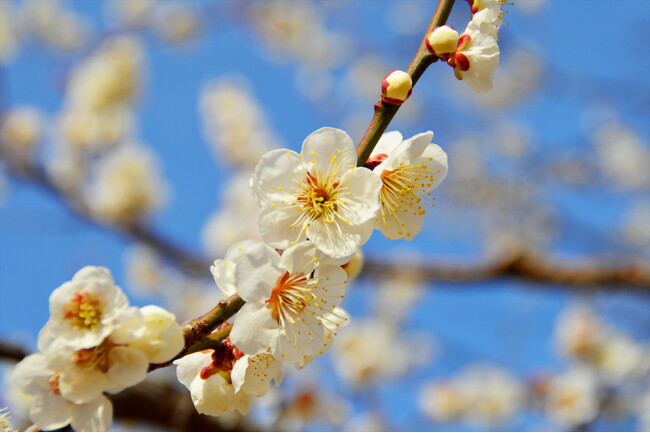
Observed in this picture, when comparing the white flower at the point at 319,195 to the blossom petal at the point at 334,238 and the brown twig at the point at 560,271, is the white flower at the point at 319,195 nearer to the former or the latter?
the blossom petal at the point at 334,238

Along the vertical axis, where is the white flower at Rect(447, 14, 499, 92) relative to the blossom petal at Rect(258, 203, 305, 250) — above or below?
above

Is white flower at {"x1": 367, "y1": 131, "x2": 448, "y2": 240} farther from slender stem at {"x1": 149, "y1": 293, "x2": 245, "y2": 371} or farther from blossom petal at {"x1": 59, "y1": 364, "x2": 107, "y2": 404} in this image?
blossom petal at {"x1": 59, "y1": 364, "x2": 107, "y2": 404}

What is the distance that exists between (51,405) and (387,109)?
69cm

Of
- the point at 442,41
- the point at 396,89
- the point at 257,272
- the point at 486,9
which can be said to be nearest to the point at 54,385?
the point at 257,272

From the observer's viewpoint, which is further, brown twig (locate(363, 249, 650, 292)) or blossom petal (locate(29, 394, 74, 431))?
brown twig (locate(363, 249, 650, 292))

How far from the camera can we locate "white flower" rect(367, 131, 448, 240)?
3.28 ft

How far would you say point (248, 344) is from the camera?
2.69 ft

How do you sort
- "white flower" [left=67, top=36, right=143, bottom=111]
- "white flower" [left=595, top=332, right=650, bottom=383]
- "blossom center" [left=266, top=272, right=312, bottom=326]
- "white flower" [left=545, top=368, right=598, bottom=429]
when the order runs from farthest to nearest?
"white flower" [left=67, top=36, right=143, bottom=111] → "white flower" [left=595, top=332, right=650, bottom=383] → "white flower" [left=545, top=368, right=598, bottom=429] → "blossom center" [left=266, top=272, right=312, bottom=326]

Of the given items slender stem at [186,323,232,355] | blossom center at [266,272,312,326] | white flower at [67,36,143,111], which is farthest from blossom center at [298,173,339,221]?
white flower at [67,36,143,111]

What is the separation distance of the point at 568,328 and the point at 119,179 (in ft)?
12.6

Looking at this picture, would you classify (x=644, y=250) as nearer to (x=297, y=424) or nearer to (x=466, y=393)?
(x=466, y=393)

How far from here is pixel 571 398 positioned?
11.4ft

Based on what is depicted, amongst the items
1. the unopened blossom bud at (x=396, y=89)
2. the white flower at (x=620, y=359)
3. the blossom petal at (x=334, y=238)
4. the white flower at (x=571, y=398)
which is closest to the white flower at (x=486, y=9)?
the unopened blossom bud at (x=396, y=89)

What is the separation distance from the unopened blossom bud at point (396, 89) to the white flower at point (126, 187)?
13.3 ft
